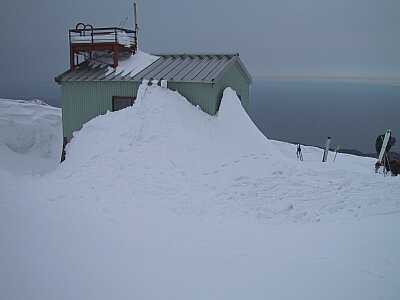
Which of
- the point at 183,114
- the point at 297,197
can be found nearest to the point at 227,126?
the point at 183,114

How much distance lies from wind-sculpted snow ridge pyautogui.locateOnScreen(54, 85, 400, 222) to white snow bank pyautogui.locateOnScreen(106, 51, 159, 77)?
226 cm

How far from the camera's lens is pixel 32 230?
25.4ft

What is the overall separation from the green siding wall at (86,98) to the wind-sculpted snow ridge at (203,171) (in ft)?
4.93

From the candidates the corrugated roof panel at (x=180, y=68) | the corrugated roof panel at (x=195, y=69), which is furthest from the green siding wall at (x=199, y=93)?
the corrugated roof panel at (x=180, y=68)

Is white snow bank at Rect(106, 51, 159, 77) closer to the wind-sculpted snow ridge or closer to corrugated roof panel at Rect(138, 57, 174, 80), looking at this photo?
corrugated roof panel at Rect(138, 57, 174, 80)

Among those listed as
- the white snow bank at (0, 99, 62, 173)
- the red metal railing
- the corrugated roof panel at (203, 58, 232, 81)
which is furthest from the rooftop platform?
the white snow bank at (0, 99, 62, 173)

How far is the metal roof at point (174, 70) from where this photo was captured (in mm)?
15318

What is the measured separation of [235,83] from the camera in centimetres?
1759

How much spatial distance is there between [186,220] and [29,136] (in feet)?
78.7

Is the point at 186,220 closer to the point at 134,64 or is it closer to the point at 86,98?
the point at 86,98

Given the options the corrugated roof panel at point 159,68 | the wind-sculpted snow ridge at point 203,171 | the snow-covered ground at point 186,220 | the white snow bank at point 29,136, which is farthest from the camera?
the white snow bank at point 29,136

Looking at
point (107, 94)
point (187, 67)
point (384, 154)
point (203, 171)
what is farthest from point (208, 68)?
point (384, 154)

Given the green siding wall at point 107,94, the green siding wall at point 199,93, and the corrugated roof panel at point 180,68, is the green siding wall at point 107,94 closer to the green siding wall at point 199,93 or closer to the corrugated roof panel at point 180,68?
the green siding wall at point 199,93

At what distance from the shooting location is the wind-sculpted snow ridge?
9.61 meters
